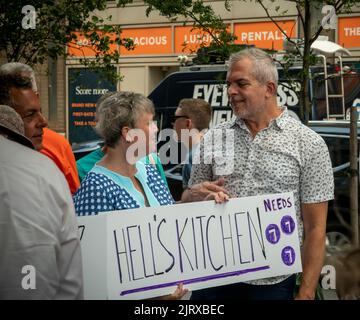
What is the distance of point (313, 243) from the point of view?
3.36 metres

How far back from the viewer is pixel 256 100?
3422mm

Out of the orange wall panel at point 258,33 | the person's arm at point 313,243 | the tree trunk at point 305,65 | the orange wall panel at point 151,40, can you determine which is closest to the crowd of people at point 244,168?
the person's arm at point 313,243

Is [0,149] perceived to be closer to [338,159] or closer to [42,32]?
[338,159]

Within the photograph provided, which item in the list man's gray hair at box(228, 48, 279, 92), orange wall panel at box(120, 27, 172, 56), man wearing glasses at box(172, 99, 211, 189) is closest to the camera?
man's gray hair at box(228, 48, 279, 92)

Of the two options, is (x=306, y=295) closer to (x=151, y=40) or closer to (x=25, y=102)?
(x=25, y=102)

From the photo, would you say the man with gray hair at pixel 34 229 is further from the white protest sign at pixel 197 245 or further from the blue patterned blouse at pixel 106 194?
the blue patterned blouse at pixel 106 194

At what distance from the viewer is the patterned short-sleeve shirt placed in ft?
11.0

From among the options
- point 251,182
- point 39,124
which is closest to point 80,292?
point 251,182

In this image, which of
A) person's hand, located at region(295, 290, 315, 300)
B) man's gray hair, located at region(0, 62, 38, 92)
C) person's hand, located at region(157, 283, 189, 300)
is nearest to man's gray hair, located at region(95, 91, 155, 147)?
person's hand, located at region(157, 283, 189, 300)

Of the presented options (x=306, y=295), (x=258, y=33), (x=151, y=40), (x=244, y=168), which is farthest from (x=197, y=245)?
(x=151, y=40)

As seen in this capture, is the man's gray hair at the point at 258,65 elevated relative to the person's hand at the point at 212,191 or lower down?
elevated

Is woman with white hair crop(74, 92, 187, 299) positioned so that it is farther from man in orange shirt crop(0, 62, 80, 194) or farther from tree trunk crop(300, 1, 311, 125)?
tree trunk crop(300, 1, 311, 125)

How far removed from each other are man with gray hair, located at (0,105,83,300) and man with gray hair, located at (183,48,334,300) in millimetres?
1400

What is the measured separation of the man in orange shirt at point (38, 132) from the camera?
3.90 meters
